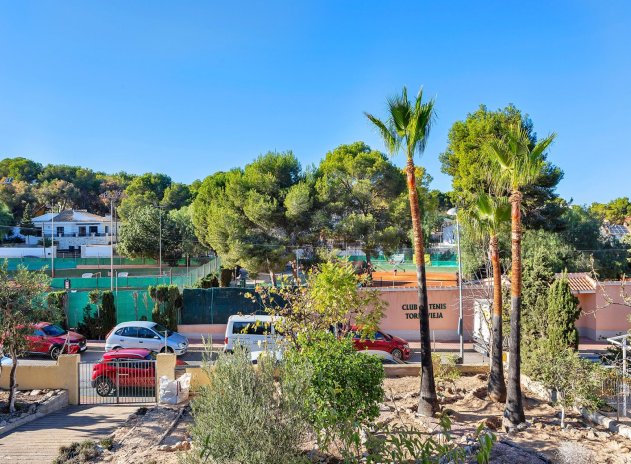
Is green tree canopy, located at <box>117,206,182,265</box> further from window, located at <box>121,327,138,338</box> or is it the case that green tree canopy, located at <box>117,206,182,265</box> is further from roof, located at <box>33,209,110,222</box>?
window, located at <box>121,327,138,338</box>

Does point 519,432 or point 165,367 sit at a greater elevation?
point 165,367

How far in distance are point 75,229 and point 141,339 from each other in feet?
181

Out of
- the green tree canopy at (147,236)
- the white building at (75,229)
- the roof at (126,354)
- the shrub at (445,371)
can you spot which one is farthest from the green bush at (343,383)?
the white building at (75,229)

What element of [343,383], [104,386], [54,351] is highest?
[343,383]

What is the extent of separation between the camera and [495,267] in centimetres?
1262

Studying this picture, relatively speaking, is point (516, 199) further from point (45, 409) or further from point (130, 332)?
point (130, 332)

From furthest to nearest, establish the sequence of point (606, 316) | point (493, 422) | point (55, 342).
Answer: point (606, 316), point (55, 342), point (493, 422)

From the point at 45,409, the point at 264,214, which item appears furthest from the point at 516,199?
the point at 264,214

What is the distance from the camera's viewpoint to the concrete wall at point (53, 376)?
49.0ft

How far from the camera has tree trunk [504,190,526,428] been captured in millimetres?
10859

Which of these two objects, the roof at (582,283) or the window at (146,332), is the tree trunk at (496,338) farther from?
the window at (146,332)

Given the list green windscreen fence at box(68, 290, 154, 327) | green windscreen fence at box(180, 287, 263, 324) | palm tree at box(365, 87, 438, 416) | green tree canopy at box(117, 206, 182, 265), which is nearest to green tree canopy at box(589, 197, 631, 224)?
green tree canopy at box(117, 206, 182, 265)

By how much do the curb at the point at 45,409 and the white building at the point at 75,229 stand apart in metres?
56.8

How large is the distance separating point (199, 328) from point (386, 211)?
17169 mm
